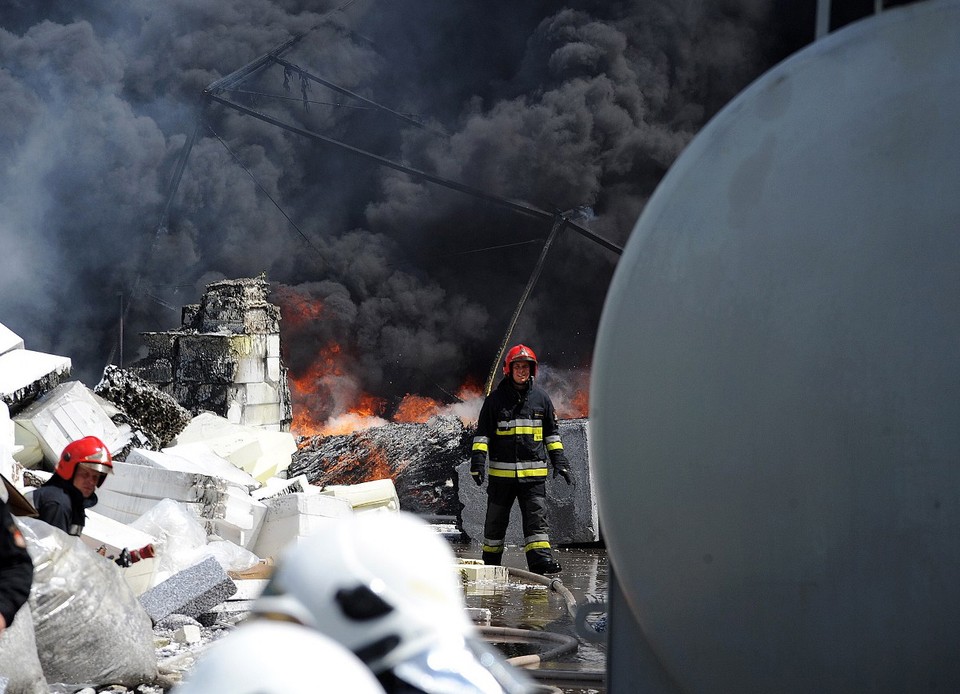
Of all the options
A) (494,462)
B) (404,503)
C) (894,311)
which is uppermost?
(894,311)

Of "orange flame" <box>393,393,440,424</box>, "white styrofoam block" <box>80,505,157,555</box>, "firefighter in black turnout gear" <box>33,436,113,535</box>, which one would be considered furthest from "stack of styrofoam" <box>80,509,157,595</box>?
"orange flame" <box>393,393,440,424</box>

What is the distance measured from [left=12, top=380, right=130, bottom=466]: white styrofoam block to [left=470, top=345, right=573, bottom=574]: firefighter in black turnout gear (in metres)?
3.68

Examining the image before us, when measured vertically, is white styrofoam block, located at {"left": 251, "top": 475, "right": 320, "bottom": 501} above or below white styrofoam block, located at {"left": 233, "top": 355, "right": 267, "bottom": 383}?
below

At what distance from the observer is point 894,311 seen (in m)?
1.60

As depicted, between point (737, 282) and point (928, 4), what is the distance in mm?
583

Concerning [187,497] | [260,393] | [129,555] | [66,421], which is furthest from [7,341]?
[260,393]

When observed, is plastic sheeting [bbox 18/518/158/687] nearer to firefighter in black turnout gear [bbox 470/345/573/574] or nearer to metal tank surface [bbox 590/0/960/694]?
metal tank surface [bbox 590/0/960/694]

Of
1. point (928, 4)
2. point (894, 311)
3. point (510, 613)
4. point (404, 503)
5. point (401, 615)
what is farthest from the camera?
point (404, 503)

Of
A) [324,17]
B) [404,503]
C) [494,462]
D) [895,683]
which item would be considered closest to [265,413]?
[404,503]

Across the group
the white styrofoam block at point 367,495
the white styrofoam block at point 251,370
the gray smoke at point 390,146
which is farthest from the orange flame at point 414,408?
the white styrofoam block at point 367,495

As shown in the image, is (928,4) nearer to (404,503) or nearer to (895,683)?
(895,683)

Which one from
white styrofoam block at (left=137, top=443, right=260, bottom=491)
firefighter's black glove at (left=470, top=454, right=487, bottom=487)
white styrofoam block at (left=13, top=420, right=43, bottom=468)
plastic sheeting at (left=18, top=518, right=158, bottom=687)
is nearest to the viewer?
plastic sheeting at (left=18, top=518, right=158, bottom=687)

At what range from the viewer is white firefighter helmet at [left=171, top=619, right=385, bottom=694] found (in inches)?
36.9

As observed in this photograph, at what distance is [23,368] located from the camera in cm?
855
